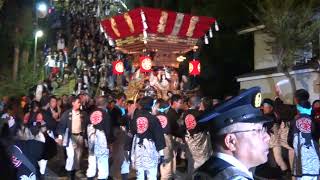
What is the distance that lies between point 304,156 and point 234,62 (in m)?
14.5

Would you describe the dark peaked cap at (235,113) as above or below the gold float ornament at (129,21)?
below

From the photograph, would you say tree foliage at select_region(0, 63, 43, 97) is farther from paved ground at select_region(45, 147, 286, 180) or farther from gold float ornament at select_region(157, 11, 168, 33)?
paved ground at select_region(45, 147, 286, 180)

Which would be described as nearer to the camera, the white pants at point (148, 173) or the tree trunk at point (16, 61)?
the white pants at point (148, 173)

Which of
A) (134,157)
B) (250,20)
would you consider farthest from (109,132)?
(250,20)

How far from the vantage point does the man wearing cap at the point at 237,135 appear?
95.5 inches

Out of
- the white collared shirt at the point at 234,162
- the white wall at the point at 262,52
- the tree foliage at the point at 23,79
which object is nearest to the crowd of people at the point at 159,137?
the white collared shirt at the point at 234,162

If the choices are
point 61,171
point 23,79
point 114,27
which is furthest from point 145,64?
point 23,79

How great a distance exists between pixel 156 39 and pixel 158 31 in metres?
0.35

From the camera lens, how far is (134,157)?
28.1 ft

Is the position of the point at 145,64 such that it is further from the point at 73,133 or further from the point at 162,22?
the point at 73,133

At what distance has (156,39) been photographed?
18906 millimetres

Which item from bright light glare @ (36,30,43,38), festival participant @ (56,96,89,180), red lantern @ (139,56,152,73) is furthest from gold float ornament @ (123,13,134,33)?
bright light glare @ (36,30,43,38)

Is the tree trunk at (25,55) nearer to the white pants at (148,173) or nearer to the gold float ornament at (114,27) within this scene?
the gold float ornament at (114,27)

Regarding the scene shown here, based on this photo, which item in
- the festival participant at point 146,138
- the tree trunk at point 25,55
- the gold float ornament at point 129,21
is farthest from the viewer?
the tree trunk at point 25,55
